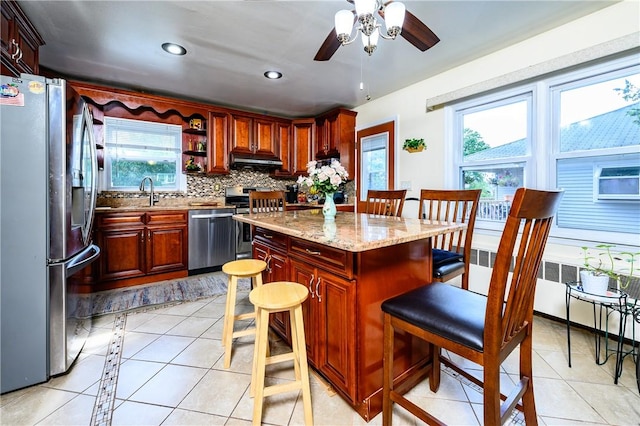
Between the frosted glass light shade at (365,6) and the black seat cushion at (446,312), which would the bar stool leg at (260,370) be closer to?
the black seat cushion at (446,312)

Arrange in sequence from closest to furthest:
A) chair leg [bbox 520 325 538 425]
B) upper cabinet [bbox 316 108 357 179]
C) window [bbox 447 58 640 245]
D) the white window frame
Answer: chair leg [bbox 520 325 538 425] < window [bbox 447 58 640 245] < the white window frame < upper cabinet [bbox 316 108 357 179]

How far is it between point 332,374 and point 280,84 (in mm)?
3266

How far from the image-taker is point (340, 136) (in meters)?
4.20

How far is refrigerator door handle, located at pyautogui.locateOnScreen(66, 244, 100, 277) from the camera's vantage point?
165 cm

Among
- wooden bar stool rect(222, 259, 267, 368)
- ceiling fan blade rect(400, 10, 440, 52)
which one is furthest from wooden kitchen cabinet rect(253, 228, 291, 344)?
ceiling fan blade rect(400, 10, 440, 52)

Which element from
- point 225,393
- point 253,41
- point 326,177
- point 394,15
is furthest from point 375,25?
point 225,393

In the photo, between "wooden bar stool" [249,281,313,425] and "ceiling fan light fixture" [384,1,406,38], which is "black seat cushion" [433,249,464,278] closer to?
"wooden bar stool" [249,281,313,425]

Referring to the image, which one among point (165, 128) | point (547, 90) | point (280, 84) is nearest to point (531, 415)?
point (547, 90)

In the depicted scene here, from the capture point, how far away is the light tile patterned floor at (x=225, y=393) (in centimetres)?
132

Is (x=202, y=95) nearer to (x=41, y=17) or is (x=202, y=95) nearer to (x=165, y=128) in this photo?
(x=165, y=128)

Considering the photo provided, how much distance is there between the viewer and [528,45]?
7.86ft

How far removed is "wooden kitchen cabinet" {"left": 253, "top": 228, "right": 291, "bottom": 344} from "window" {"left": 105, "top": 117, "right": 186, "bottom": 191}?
256 centimetres

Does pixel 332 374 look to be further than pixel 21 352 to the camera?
No

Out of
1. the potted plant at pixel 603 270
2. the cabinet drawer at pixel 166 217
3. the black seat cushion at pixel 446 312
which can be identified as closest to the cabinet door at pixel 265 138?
the cabinet drawer at pixel 166 217
